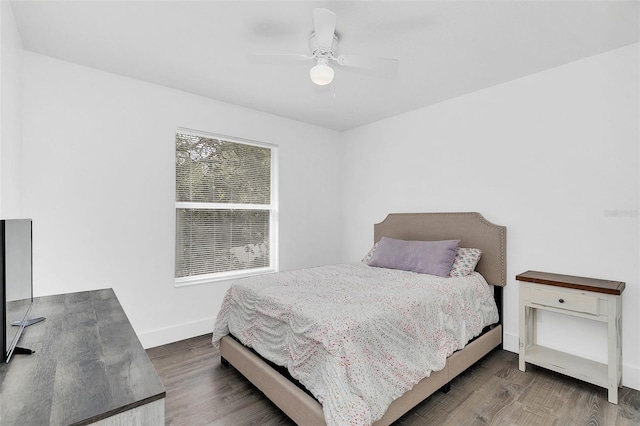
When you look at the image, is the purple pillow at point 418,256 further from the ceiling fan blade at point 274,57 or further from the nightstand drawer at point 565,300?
the ceiling fan blade at point 274,57

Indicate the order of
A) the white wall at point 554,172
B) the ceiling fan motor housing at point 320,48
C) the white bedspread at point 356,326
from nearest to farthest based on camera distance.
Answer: the white bedspread at point 356,326
the ceiling fan motor housing at point 320,48
the white wall at point 554,172

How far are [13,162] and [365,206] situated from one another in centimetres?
355

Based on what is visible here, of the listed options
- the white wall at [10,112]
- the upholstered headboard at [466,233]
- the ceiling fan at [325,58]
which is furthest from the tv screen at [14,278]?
the upholstered headboard at [466,233]

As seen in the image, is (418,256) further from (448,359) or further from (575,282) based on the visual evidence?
(575,282)

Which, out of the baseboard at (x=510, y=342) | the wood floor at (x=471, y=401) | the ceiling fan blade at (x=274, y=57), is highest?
the ceiling fan blade at (x=274, y=57)

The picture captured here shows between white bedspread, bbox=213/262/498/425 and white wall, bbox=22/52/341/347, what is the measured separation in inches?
35.6

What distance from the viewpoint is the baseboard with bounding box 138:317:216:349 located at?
2.98 meters

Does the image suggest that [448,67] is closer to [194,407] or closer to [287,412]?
[287,412]

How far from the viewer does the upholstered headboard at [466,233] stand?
2.99 meters

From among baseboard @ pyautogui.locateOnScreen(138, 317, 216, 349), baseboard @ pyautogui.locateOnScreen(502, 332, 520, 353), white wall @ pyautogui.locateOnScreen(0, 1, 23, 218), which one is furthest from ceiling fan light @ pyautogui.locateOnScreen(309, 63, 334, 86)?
baseboard @ pyautogui.locateOnScreen(502, 332, 520, 353)

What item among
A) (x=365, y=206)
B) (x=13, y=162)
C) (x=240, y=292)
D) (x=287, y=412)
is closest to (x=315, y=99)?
(x=365, y=206)

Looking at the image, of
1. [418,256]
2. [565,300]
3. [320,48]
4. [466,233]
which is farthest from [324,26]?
[565,300]

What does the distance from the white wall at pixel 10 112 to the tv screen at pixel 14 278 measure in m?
0.50

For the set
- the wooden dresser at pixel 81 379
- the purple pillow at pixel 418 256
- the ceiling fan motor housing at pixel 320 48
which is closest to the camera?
the wooden dresser at pixel 81 379
